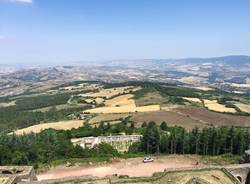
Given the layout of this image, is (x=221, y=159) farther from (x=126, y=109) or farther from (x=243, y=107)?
(x=243, y=107)

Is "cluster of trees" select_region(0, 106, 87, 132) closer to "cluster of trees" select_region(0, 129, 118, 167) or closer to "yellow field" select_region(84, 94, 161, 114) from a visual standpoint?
"yellow field" select_region(84, 94, 161, 114)

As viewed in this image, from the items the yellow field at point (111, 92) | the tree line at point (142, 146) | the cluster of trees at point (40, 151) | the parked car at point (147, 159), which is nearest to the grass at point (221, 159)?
the tree line at point (142, 146)

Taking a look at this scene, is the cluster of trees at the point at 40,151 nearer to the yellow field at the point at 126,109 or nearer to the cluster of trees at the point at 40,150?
the cluster of trees at the point at 40,150

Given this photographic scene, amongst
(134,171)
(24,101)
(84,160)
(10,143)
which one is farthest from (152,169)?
(24,101)

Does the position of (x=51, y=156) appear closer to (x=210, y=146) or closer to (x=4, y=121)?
(x=210, y=146)

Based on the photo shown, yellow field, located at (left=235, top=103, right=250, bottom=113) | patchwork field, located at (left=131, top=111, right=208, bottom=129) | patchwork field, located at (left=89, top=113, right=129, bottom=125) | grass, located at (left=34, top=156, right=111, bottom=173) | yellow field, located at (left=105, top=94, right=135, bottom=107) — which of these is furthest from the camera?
yellow field, located at (left=105, top=94, right=135, bottom=107)

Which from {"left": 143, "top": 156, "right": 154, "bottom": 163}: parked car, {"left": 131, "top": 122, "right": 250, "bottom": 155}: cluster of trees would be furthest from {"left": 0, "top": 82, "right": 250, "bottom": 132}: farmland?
{"left": 143, "top": 156, "right": 154, "bottom": 163}: parked car
